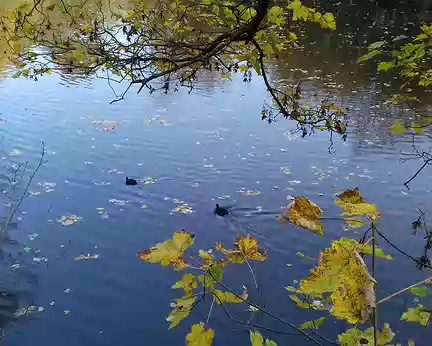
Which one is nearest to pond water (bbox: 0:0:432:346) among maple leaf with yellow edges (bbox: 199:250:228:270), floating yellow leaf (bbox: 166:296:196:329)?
maple leaf with yellow edges (bbox: 199:250:228:270)

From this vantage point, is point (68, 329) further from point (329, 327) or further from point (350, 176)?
point (350, 176)

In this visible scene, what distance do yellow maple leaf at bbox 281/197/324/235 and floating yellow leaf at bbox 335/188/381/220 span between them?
0.24ft

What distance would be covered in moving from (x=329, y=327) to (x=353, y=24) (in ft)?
48.4

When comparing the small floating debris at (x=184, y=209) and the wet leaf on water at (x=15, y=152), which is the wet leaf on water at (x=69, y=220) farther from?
the wet leaf on water at (x=15, y=152)

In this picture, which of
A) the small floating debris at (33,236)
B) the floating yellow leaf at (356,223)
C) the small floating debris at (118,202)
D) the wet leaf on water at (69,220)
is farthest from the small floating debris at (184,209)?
the floating yellow leaf at (356,223)

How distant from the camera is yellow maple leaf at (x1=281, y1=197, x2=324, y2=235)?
4.22ft

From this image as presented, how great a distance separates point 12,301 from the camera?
15.5 feet

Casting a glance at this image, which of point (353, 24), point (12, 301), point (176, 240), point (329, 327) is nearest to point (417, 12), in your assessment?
point (353, 24)

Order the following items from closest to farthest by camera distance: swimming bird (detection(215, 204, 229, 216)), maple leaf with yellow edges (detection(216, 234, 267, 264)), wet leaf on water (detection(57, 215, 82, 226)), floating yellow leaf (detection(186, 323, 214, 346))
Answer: floating yellow leaf (detection(186, 323, 214, 346))
maple leaf with yellow edges (detection(216, 234, 267, 264))
wet leaf on water (detection(57, 215, 82, 226))
swimming bird (detection(215, 204, 229, 216))

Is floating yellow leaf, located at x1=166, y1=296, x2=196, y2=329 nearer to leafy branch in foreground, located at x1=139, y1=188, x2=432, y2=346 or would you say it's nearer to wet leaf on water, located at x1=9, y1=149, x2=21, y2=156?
leafy branch in foreground, located at x1=139, y1=188, x2=432, y2=346

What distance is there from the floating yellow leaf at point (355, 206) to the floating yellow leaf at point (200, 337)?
48cm

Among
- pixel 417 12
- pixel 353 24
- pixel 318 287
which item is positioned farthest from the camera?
pixel 417 12

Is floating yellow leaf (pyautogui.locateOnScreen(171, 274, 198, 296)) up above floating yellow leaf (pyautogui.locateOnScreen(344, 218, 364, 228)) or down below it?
below

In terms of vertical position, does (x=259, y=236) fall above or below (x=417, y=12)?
below
